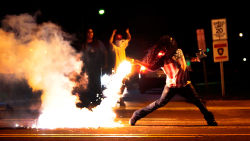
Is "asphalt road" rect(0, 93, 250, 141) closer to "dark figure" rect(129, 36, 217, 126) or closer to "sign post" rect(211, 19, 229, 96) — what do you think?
"dark figure" rect(129, 36, 217, 126)

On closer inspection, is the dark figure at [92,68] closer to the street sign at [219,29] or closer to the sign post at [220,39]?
the sign post at [220,39]

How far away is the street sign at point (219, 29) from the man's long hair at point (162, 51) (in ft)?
27.6

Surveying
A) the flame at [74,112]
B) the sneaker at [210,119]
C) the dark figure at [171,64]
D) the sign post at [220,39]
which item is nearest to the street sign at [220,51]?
the sign post at [220,39]

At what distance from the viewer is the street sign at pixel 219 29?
15.3 metres

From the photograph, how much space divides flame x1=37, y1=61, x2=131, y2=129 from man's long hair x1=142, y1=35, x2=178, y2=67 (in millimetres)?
687

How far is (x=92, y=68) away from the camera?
480 inches

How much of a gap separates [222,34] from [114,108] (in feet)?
21.5

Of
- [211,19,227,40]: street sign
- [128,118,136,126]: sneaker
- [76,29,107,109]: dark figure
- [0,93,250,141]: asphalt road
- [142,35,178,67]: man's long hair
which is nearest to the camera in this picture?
[0,93,250,141]: asphalt road

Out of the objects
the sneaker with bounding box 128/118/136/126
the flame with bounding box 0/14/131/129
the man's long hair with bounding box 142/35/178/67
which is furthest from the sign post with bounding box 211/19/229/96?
the man's long hair with bounding box 142/35/178/67

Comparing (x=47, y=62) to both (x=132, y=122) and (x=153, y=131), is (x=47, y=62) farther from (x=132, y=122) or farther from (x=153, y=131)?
(x=153, y=131)

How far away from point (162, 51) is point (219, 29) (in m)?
8.59

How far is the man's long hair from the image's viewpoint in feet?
24.5

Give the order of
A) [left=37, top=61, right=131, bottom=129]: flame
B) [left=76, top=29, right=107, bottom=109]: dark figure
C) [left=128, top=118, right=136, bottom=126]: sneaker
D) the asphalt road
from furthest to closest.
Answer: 1. [left=76, top=29, right=107, bottom=109]: dark figure
2. [left=37, top=61, right=131, bottom=129]: flame
3. [left=128, top=118, right=136, bottom=126]: sneaker
4. the asphalt road

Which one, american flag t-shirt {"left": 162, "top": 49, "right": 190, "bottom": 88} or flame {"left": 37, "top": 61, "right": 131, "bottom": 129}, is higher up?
american flag t-shirt {"left": 162, "top": 49, "right": 190, "bottom": 88}
